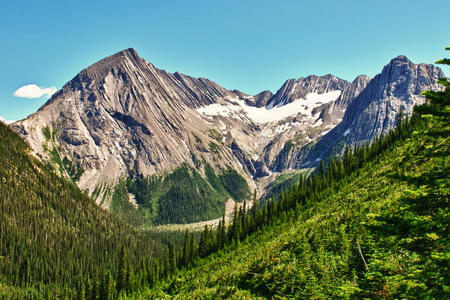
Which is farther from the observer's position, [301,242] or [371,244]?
[301,242]

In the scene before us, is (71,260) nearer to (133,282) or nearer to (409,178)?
(133,282)

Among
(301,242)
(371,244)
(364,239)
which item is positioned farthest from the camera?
(301,242)

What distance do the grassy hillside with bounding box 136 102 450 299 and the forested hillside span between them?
1.6 inches

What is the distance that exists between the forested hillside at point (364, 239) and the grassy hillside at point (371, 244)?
40 mm

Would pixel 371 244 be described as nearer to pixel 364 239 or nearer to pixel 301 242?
pixel 364 239

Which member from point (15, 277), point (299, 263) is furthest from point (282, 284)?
point (15, 277)

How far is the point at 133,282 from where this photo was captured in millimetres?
100875

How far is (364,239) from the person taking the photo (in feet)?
113

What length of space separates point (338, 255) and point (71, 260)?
6412 inches

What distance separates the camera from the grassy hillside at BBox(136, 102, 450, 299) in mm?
10992

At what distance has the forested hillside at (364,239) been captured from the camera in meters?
11.1

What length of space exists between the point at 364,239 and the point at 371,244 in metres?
3.82

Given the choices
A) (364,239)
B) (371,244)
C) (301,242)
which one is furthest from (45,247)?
(371,244)

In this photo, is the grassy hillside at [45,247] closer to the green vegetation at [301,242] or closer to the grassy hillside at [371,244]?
the green vegetation at [301,242]
